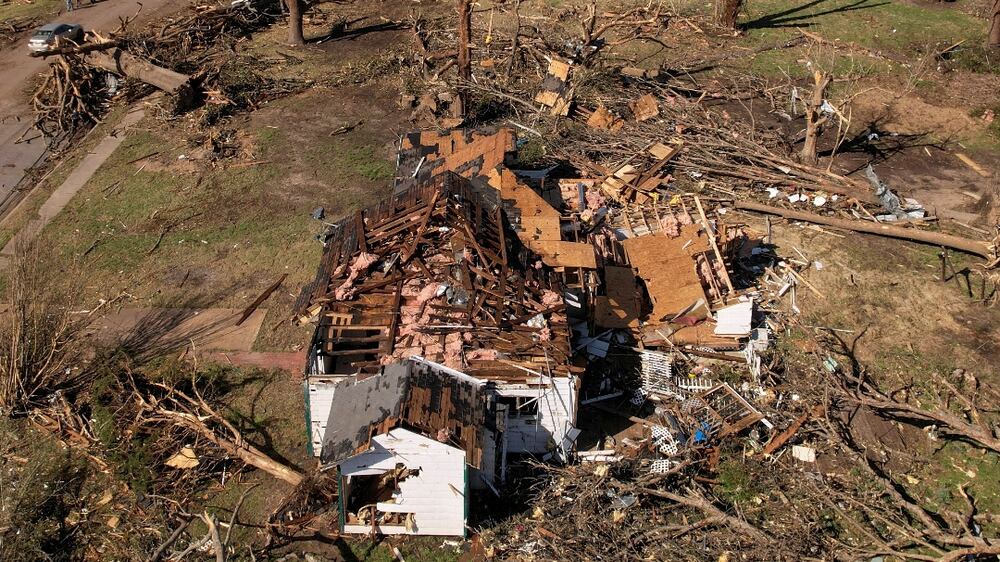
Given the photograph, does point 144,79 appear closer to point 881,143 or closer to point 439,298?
point 439,298

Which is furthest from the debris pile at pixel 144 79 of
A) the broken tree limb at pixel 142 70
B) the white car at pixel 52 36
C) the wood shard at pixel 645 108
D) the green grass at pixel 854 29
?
→ the green grass at pixel 854 29

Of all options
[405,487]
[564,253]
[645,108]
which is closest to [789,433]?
[564,253]

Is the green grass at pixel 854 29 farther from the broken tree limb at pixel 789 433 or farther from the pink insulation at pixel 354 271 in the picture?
the pink insulation at pixel 354 271

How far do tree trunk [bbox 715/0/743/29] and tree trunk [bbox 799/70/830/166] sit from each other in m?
9.54

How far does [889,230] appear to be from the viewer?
16406 mm

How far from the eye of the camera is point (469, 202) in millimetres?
13344

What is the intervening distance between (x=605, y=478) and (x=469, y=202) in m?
5.52

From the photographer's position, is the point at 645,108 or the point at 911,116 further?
the point at 911,116

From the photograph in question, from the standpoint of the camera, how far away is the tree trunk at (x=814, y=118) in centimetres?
1758

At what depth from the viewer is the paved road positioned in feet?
67.3

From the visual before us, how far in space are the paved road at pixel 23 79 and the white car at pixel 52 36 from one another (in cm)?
144

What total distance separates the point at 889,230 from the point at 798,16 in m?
15.2

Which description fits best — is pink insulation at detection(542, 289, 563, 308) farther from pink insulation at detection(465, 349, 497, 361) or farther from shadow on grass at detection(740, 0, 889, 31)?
shadow on grass at detection(740, 0, 889, 31)

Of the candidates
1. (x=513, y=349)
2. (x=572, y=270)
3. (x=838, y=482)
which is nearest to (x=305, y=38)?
(x=572, y=270)
